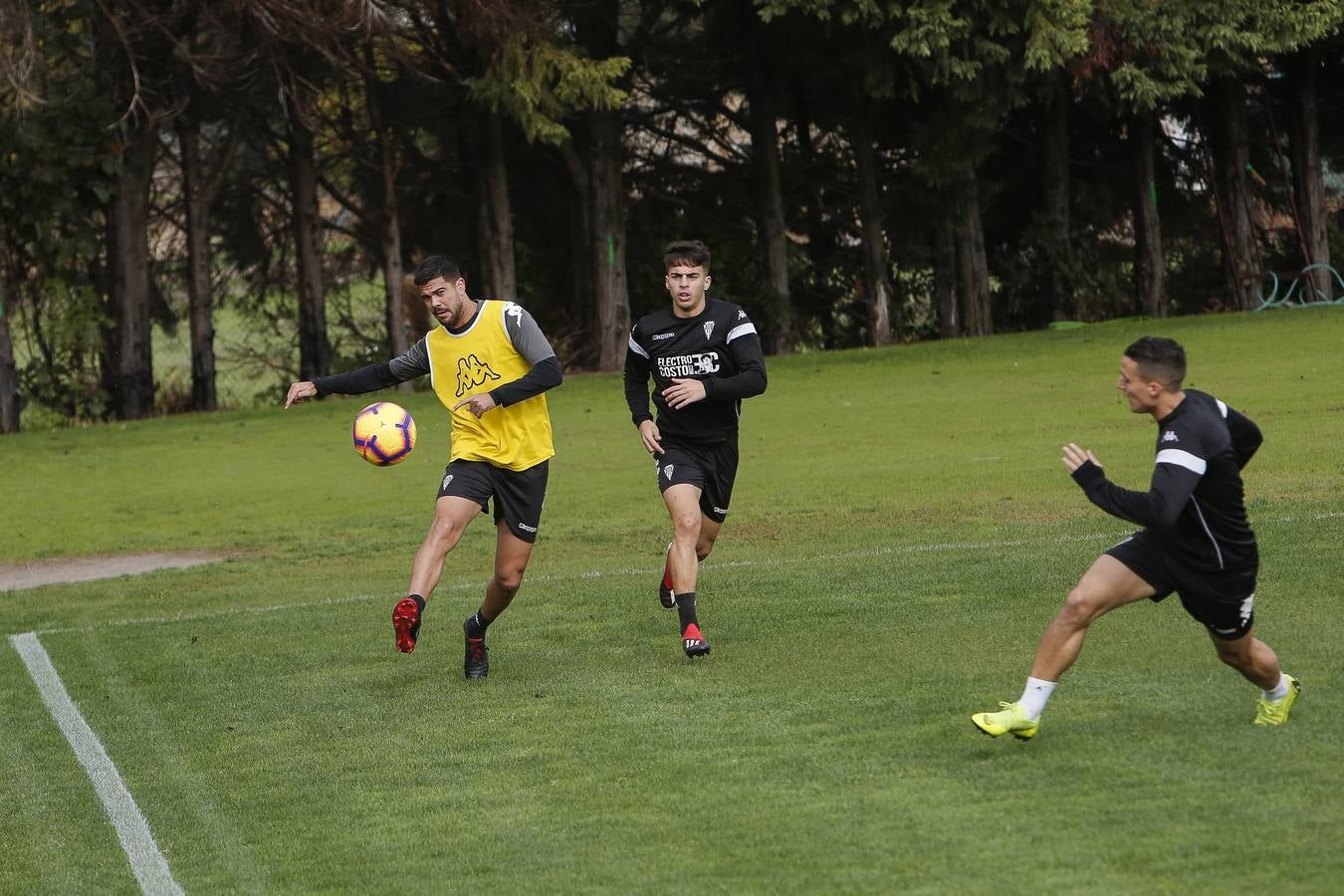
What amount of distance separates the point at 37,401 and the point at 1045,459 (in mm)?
17030

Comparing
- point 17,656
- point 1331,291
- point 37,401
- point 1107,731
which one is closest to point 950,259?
point 1331,291

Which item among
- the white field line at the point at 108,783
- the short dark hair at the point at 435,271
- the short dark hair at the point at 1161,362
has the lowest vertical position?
the white field line at the point at 108,783

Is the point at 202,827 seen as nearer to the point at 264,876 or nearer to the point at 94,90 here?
the point at 264,876

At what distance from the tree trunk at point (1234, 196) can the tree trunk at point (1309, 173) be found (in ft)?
2.88

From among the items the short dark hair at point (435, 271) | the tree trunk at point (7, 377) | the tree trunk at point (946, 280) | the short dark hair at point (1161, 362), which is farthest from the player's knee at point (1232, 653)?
the tree trunk at point (946, 280)

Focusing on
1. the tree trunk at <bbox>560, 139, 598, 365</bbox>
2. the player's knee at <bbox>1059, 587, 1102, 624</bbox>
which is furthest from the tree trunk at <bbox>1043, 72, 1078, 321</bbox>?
the player's knee at <bbox>1059, 587, 1102, 624</bbox>

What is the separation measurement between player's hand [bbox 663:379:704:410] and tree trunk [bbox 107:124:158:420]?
19.3 metres

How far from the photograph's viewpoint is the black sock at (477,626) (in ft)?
31.6

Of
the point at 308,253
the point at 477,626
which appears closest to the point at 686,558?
the point at 477,626

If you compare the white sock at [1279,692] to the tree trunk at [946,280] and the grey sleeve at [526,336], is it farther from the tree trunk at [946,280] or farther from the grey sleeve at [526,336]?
the tree trunk at [946,280]

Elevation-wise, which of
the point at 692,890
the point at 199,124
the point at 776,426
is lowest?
the point at 692,890

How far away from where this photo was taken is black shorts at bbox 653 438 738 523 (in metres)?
9.86

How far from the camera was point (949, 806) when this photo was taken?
21.4 ft

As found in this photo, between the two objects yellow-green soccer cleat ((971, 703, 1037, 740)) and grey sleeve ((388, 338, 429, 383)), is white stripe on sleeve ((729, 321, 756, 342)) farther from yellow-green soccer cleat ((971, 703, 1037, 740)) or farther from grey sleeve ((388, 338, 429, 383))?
yellow-green soccer cleat ((971, 703, 1037, 740))
